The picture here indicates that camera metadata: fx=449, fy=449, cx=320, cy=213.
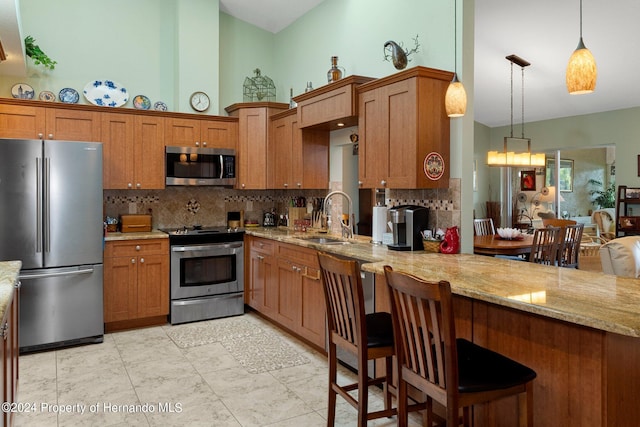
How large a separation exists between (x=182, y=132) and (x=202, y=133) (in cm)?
23

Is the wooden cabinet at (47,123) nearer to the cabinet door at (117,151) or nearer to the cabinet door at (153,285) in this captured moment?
the cabinet door at (117,151)

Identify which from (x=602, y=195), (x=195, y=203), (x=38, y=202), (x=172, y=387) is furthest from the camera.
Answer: (x=602, y=195)

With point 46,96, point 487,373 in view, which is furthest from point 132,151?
point 487,373

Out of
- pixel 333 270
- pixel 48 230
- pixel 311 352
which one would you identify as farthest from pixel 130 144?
pixel 333 270

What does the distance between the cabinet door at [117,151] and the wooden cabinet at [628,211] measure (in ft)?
24.1

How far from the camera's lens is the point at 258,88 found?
5.70 meters

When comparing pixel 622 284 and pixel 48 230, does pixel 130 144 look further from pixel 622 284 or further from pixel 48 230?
pixel 622 284

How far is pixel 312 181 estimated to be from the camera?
4.86 meters

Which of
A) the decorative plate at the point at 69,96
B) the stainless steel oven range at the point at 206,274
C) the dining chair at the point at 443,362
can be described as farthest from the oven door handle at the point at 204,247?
the dining chair at the point at 443,362

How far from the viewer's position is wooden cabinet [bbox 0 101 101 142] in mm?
4227

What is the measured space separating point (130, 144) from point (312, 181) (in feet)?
6.48

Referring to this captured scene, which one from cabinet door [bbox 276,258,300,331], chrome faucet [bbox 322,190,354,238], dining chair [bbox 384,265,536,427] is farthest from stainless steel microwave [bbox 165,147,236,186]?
dining chair [bbox 384,265,536,427]

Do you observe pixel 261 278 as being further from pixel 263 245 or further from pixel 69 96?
pixel 69 96

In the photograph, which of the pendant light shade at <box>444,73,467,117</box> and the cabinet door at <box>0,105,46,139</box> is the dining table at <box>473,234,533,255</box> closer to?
the pendant light shade at <box>444,73,467,117</box>
